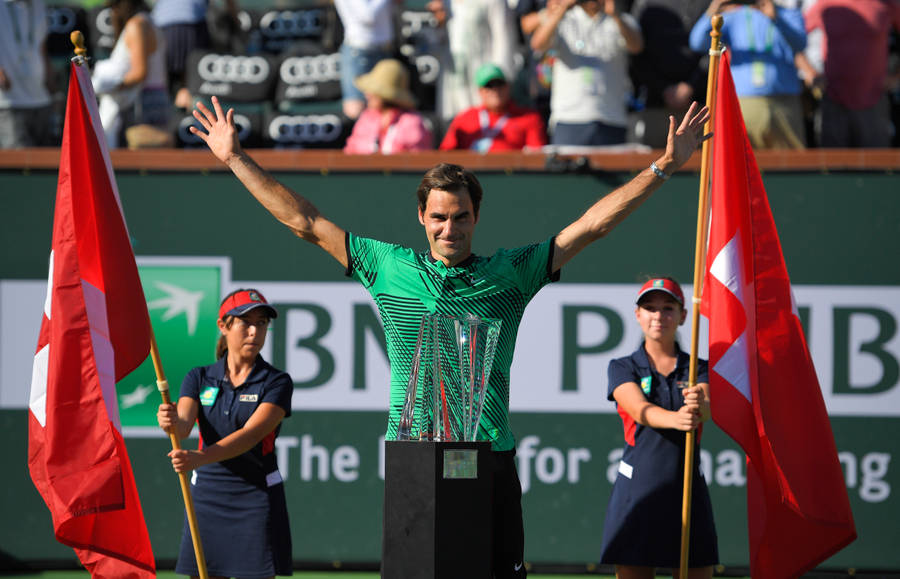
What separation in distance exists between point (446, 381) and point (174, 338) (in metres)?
3.77

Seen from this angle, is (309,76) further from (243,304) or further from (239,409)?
(239,409)

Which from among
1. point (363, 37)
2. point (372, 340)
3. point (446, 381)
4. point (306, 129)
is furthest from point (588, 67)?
point (446, 381)

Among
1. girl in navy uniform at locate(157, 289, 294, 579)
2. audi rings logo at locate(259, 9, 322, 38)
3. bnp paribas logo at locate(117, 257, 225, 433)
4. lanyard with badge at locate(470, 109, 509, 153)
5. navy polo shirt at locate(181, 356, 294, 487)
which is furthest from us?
audi rings logo at locate(259, 9, 322, 38)

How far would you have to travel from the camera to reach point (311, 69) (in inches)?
395

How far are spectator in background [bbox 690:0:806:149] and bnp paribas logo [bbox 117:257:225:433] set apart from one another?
3654mm

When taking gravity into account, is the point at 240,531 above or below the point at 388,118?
below

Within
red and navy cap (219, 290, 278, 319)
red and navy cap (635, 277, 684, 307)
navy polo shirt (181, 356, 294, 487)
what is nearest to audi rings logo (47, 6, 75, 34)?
red and navy cap (219, 290, 278, 319)

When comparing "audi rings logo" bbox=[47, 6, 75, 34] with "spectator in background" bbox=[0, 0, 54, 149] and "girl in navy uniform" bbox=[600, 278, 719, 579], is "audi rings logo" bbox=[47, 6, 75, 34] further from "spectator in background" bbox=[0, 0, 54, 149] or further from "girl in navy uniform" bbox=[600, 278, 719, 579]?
"girl in navy uniform" bbox=[600, 278, 719, 579]

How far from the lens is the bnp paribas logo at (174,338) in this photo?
24.2ft

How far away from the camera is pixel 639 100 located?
927 centimetres

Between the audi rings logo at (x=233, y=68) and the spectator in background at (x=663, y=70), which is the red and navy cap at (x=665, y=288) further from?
the audi rings logo at (x=233, y=68)

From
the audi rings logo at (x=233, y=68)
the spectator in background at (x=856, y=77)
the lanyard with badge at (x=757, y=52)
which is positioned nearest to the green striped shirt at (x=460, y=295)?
the lanyard with badge at (x=757, y=52)

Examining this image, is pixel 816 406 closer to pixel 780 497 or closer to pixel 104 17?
pixel 780 497

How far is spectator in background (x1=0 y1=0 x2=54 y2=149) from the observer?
29.1 feet
